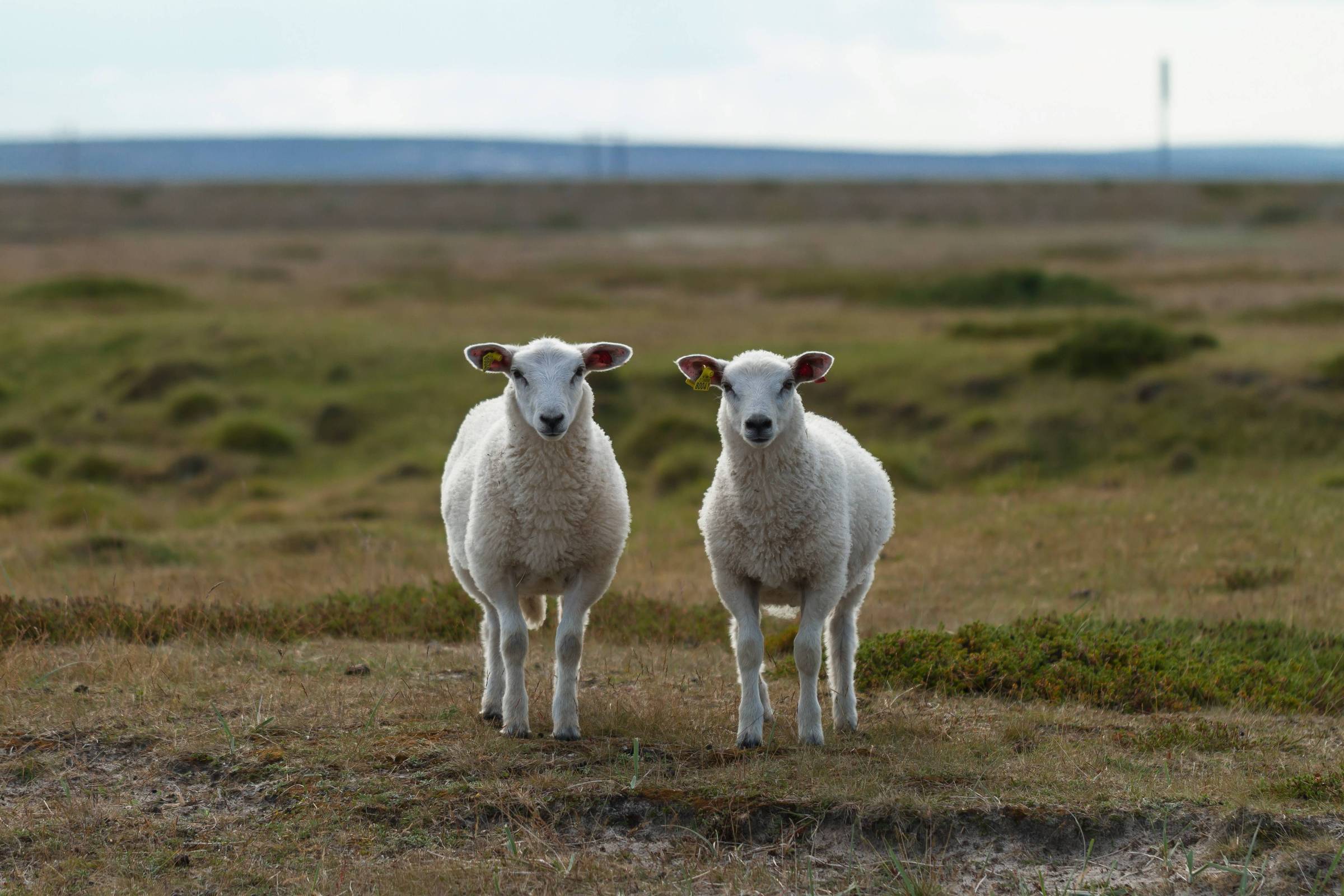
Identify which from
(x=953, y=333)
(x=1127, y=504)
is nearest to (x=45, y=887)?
(x=1127, y=504)

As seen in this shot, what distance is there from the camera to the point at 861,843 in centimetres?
635

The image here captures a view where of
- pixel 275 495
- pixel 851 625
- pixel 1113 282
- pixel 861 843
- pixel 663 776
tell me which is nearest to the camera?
pixel 861 843

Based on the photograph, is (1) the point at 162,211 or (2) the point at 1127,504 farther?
(1) the point at 162,211

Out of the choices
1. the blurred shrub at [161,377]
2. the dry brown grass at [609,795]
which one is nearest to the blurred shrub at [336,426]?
the blurred shrub at [161,377]

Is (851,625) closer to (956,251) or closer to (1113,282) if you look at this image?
(1113,282)

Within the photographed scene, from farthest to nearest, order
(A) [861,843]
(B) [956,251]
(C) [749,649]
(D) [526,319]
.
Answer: (B) [956,251]
(D) [526,319]
(C) [749,649]
(A) [861,843]

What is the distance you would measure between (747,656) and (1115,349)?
48.2 ft

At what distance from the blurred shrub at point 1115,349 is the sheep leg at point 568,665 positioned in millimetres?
14300

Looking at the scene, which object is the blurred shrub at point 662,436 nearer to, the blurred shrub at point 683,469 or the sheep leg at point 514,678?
the blurred shrub at point 683,469

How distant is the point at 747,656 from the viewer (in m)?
7.34

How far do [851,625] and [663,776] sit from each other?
1735 millimetres

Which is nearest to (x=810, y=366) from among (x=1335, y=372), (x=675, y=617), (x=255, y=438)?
(x=675, y=617)

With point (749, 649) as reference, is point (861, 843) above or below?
below

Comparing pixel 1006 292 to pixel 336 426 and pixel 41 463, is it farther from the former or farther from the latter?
pixel 41 463
